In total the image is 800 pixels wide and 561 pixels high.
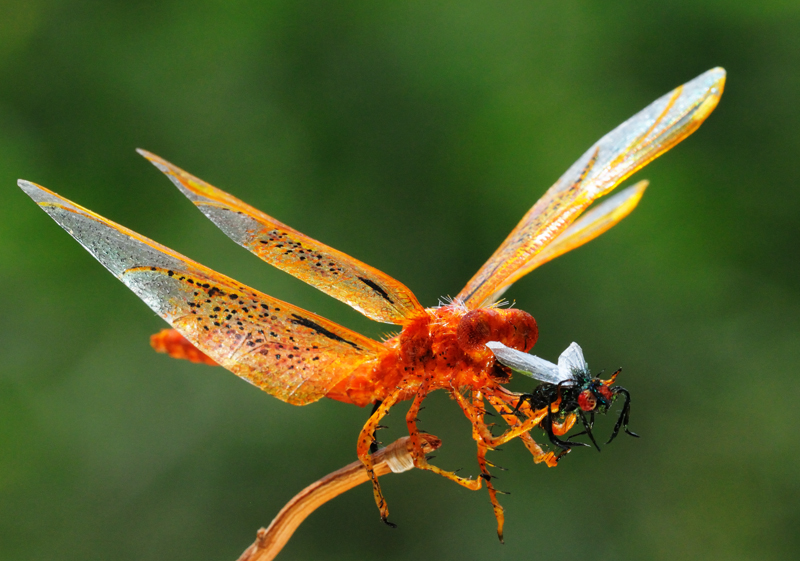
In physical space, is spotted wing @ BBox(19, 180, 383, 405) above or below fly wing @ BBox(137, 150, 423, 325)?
below

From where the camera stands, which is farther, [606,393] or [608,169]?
[608,169]

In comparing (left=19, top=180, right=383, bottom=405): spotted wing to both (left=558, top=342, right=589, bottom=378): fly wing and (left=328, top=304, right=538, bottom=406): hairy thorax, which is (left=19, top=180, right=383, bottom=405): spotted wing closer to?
(left=328, top=304, right=538, bottom=406): hairy thorax

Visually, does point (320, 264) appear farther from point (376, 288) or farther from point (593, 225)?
point (593, 225)

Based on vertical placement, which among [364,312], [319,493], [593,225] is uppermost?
[593,225]

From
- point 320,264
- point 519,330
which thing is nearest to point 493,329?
point 519,330

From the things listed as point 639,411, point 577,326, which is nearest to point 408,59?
point 577,326

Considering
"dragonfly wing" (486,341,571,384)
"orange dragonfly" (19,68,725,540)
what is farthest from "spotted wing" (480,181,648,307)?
"dragonfly wing" (486,341,571,384)
